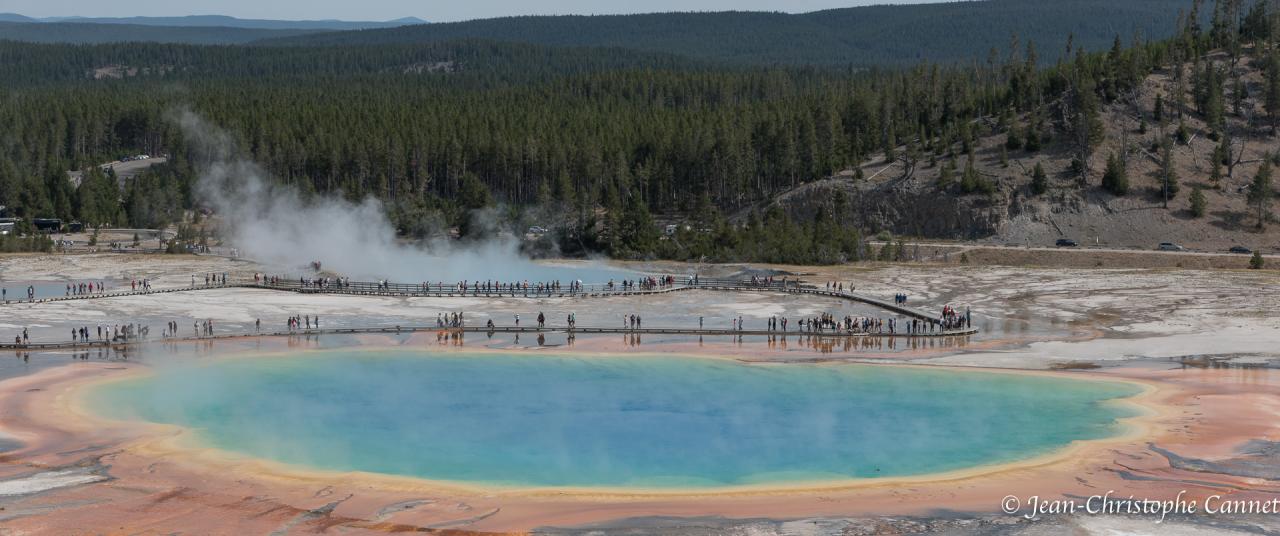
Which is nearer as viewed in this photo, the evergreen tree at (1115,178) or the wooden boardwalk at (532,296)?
the wooden boardwalk at (532,296)

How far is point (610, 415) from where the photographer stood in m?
37.2

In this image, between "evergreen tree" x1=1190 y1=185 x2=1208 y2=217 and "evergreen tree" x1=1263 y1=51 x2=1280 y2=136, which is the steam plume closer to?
"evergreen tree" x1=1190 y1=185 x2=1208 y2=217

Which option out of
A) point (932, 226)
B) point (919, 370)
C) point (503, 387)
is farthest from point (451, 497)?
point (932, 226)

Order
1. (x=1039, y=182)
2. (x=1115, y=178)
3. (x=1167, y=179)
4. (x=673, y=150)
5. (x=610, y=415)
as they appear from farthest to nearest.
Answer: (x=673, y=150)
(x=1039, y=182)
(x=1115, y=178)
(x=1167, y=179)
(x=610, y=415)

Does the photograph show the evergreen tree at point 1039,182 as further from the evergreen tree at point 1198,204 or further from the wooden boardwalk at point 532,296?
the wooden boardwalk at point 532,296

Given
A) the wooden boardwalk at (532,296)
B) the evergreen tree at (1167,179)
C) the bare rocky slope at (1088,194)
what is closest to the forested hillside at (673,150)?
the bare rocky slope at (1088,194)

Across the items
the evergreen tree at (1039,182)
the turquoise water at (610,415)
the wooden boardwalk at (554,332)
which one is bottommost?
the turquoise water at (610,415)

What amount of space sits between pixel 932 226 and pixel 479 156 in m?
35.5

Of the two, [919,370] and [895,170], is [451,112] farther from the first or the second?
[919,370]

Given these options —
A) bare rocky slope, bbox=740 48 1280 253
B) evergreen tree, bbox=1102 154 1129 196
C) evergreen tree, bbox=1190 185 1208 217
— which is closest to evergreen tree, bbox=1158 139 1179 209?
bare rocky slope, bbox=740 48 1280 253

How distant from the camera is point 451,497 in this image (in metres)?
29.0

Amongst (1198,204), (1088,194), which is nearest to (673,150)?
(1088,194)

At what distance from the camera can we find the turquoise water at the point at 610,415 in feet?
105

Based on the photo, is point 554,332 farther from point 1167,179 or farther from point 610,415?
point 1167,179
